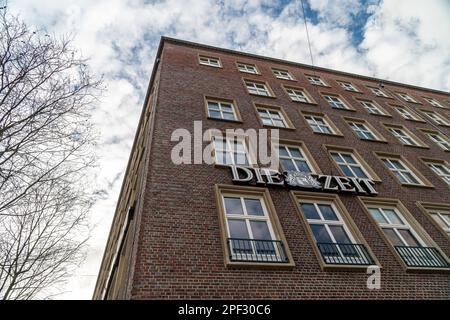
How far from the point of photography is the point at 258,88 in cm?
1772

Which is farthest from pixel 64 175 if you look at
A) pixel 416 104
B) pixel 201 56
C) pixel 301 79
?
pixel 416 104

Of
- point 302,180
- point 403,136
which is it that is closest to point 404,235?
point 302,180

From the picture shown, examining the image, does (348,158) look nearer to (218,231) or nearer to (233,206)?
(233,206)

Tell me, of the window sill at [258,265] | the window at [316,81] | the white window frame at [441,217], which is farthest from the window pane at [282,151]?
the window at [316,81]

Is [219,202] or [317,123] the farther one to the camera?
[317,123]

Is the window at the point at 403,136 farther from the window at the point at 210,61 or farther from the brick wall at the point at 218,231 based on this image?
the window at the point at 210,61

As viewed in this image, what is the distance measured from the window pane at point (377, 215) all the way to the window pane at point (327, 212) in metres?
1.66

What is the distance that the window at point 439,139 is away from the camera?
1762 cm

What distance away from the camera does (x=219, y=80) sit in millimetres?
16375

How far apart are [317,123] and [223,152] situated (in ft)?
23.3

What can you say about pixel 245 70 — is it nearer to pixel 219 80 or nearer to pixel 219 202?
pixel 219 80

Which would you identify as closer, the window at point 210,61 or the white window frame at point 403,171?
the white window frame at point 403,171
